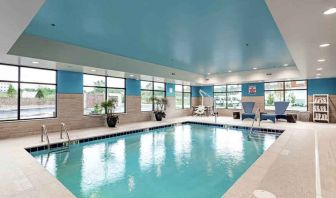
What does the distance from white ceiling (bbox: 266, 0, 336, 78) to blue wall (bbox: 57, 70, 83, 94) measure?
283 inches

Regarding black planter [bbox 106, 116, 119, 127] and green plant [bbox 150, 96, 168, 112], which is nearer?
black planter [bbox 106, 116, 119, 127]

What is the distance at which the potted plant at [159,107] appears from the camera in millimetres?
10570

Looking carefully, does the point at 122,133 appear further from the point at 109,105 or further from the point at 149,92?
the point at 149,92

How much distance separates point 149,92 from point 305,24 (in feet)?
28.5

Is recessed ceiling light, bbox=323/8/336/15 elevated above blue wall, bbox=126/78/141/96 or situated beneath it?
elevated above

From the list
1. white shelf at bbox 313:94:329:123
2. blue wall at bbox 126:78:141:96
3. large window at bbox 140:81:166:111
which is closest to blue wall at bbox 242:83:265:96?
white shelf at bbox 313:94:329:123

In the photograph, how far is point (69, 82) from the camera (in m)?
7.37

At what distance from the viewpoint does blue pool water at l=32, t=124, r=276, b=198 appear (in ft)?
10.4

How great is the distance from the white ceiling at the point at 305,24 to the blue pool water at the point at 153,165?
2.81 meters

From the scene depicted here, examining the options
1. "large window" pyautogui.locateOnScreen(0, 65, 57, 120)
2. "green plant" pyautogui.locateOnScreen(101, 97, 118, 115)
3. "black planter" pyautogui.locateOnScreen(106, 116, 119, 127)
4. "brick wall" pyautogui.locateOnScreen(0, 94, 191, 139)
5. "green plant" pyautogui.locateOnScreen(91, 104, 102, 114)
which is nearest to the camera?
"large window" pyautogui.locateOnScreen(0, 65, 57, 120)

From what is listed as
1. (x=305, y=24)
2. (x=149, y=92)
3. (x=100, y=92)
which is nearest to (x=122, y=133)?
(x=100, y=92)

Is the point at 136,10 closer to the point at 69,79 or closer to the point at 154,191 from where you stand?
the point at 154,191

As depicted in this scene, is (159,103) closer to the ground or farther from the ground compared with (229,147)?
farther from the ground

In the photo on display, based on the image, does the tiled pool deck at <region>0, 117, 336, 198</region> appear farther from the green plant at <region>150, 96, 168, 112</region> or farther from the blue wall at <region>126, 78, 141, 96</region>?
the green plant at <region>150, 96, 168, 112</region>
